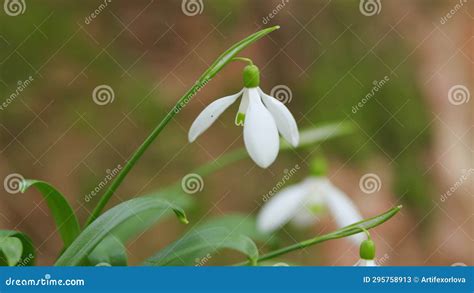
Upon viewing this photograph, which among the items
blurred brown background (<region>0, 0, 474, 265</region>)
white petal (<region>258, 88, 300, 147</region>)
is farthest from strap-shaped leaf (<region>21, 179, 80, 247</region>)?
blurred brown background (<region>0, 0, 474, 265</region>)

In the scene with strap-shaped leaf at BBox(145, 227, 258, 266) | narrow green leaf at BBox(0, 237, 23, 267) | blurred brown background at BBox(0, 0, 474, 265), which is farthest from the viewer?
blurred brown background at BBox(0, 0, 474, 265)

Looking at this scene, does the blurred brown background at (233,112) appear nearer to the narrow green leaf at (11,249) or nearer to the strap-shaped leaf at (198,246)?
the strap-shaped leaf at (198,246)

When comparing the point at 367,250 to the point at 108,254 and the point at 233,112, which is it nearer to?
the point at 108,254

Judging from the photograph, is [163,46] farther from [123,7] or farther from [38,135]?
[38,135]

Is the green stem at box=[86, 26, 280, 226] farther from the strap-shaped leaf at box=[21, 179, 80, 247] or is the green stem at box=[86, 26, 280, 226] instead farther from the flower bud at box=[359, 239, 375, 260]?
the flower bud at box=[359, 239, 375, 260]

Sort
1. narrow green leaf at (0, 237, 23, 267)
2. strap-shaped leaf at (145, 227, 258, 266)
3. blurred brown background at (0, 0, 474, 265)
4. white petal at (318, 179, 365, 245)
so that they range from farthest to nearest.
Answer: blurred brown background at (0, 0, 474, 265)
white petal at (318, 179, 365, 245)
strap-shaped leaf at (145, 227, 258, 266)
narrow green leaf at (0, 237, 23, 267)

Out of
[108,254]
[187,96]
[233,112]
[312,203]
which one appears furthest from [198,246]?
[233,112]

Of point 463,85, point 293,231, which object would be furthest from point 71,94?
point 463,85
